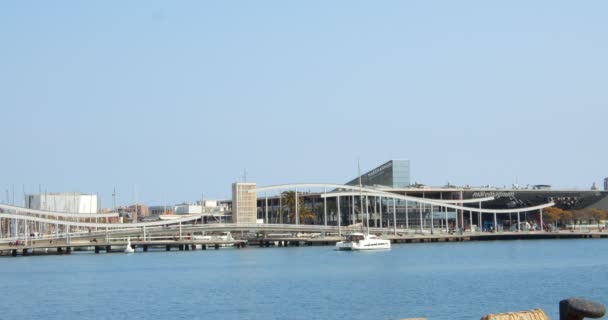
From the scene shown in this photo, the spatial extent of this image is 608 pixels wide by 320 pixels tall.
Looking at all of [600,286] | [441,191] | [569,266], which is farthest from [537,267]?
[441,191]

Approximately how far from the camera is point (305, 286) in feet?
219

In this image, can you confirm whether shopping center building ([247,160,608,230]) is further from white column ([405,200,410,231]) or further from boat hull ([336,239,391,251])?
boat hull ([336,239,391,251])

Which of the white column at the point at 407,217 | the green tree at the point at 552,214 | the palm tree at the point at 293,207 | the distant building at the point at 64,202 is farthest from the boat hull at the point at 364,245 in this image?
the distant building at the point at 64,202

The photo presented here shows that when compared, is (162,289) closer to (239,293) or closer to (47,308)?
(239,293)

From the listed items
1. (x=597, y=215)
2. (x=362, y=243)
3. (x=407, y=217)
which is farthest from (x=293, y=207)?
(x=597, y=215)

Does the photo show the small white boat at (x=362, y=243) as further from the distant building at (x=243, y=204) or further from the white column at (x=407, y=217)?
the white column at (x=407, y=217)

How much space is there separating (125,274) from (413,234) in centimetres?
7913

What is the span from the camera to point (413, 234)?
158m

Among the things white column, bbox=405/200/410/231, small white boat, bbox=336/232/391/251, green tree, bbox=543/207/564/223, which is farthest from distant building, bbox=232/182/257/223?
green tree, bbox=543/207/564/223

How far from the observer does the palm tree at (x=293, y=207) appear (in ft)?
578

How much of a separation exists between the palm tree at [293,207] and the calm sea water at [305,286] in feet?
217

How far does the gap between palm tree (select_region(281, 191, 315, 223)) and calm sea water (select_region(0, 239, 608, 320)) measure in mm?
66153

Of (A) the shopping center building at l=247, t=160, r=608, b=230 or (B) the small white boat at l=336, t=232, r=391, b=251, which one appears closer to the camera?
(B) the small white boat at l=336, t=232, r=391, b=251

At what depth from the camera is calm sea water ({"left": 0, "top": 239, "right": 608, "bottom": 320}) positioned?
50.1 meters
